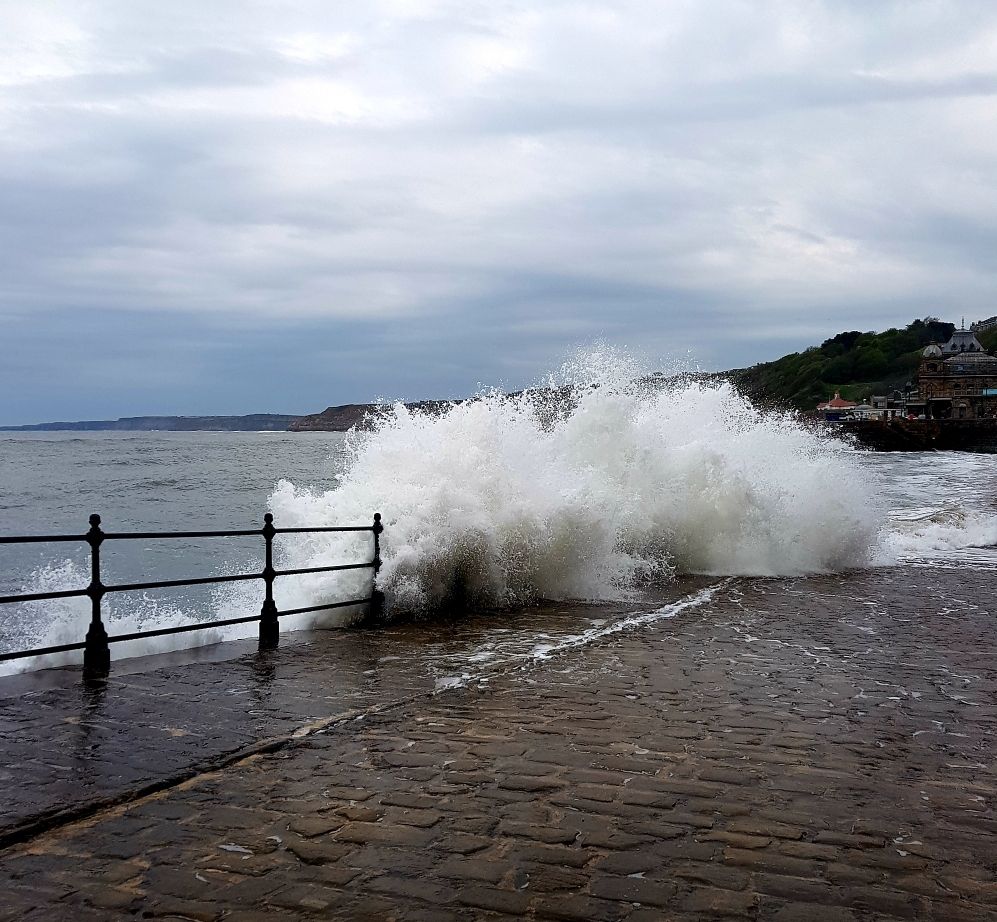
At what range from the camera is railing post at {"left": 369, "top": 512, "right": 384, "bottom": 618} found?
393 inches

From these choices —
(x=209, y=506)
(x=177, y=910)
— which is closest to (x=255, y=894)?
(x=177, y=910)

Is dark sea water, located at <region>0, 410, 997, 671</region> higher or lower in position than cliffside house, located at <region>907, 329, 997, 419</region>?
lower

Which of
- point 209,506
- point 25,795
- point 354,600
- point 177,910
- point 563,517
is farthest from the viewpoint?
point 209,506

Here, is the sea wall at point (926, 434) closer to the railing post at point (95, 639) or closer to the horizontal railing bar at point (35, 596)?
the railing post at point (95, 639)

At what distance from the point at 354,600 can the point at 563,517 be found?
347 cm

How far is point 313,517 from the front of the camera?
1251 centimetres

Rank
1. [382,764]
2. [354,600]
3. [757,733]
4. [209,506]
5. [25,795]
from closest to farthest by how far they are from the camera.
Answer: [25,795] < [382,764] < [757,733] < [354,600] < [209,506]

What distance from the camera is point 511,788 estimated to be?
15.2 feet

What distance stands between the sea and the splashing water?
0.03 m

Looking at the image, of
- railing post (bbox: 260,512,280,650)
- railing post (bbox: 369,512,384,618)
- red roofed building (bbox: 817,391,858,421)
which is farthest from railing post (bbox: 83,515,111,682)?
red roofed building (bbox: 817,391,858,421)

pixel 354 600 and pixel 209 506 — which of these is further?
pixel 209 506

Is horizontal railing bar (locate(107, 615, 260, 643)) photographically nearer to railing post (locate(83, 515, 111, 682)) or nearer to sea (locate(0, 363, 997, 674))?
railing post (locate(83, 515, 111, 682))

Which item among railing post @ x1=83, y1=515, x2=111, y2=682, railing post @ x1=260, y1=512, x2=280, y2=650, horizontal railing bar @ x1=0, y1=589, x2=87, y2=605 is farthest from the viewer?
railing post @ x1=260, y1=512, x2=280, y2=650

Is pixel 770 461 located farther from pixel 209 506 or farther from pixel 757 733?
pixel 209 506
